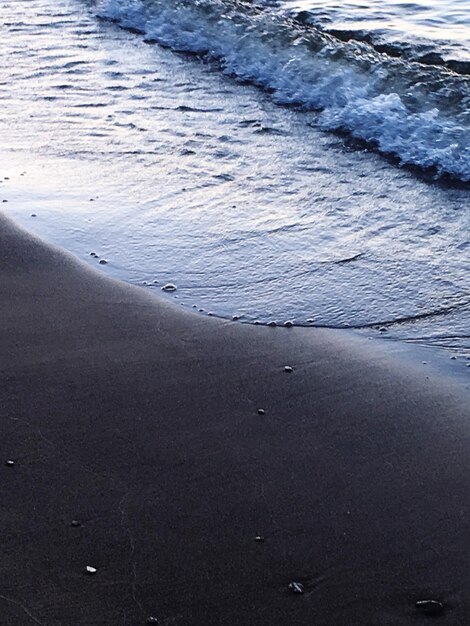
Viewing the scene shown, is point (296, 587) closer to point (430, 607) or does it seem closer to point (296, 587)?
point (296, 587)

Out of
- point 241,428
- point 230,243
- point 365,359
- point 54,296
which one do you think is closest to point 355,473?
point 241,428

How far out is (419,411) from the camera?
3.66 m

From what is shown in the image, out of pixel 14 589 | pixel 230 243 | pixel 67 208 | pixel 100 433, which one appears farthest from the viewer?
pixel 67 208

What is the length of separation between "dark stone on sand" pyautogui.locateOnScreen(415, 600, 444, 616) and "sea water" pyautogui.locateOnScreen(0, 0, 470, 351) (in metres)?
1.59

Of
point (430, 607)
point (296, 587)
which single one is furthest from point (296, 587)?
point (430, 607)

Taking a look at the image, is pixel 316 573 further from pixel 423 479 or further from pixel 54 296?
pixel 54 296

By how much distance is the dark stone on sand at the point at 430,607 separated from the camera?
2715 millimetres

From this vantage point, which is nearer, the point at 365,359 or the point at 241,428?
the point at 241,428

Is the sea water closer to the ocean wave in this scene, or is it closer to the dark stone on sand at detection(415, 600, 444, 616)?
the ocean wave

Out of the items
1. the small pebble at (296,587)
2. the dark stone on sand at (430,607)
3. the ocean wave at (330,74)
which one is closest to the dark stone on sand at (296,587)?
the small pebble at (296,587)

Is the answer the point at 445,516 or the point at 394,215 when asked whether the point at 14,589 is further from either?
the point at 394,215

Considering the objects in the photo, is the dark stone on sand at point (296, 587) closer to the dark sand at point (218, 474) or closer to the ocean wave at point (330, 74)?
the dark sand at point (218, 474)

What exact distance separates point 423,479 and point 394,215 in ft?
8.48

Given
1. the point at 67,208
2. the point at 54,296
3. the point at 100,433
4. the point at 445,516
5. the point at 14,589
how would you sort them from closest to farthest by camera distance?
the point at 14,589
the point at 445,516
the point at 100,433
the point at 54,296
the point at 67,208
